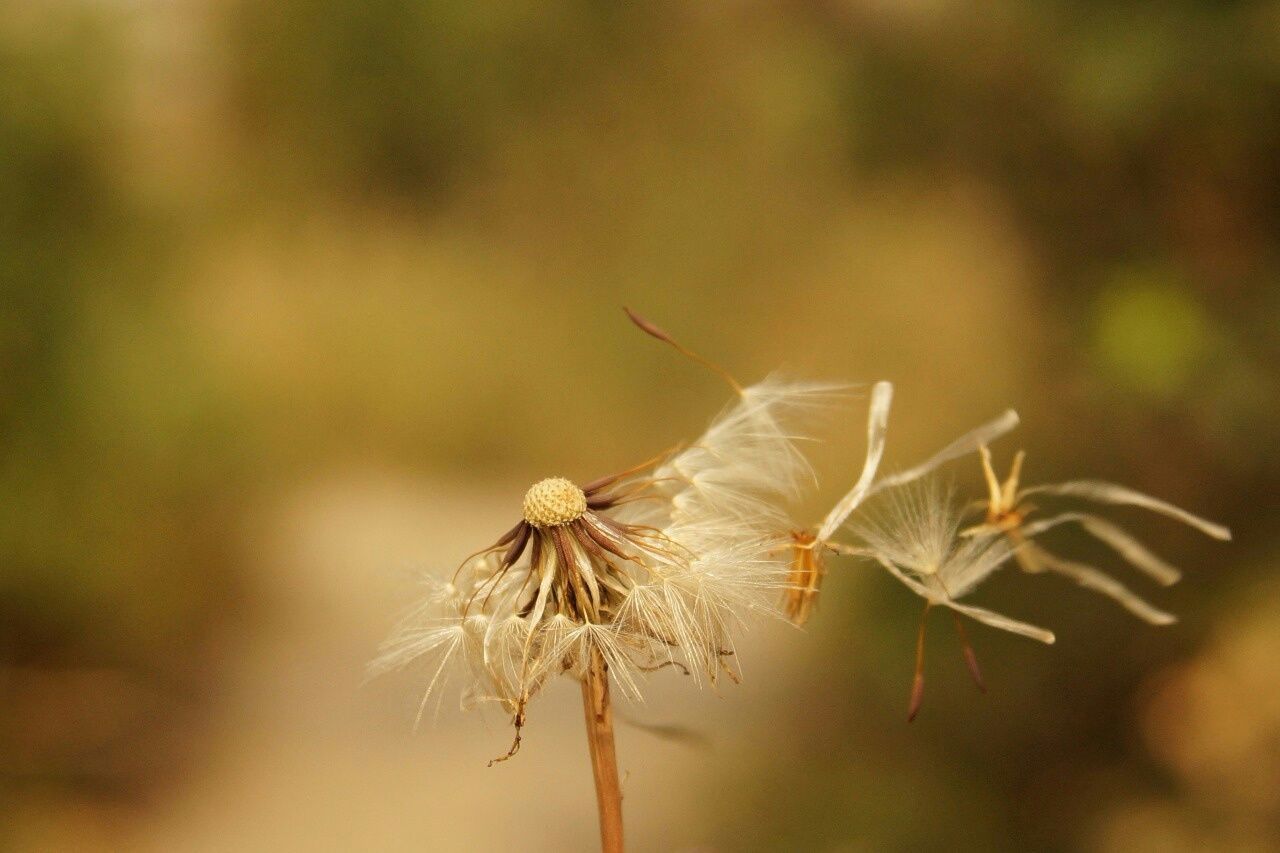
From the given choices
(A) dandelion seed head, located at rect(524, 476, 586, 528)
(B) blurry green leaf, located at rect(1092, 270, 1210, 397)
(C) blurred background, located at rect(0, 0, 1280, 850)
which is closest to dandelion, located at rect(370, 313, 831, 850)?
(A) dandelion seed head, located at rect(524, 476, 586, 528)

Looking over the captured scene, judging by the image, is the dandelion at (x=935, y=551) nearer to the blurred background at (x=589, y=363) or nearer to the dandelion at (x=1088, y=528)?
the dandelion at (x=1088, y=528)

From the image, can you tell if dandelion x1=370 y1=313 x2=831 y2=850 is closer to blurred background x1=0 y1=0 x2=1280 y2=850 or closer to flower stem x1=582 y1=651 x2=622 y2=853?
flower stem x1=582 y1=651 x2=622 y2=853

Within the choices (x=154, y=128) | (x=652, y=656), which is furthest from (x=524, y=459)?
(x=652, y=656)

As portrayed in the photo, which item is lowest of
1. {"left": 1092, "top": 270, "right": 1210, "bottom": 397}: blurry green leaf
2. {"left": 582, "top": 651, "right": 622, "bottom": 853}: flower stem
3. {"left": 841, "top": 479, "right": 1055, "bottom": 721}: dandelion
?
{"left": 582, "top": 651, "right": 622, "bottom": 853}: flower stem

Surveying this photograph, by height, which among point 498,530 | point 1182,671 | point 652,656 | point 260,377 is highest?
point 260,377

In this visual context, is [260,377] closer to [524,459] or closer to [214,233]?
[214,233]
